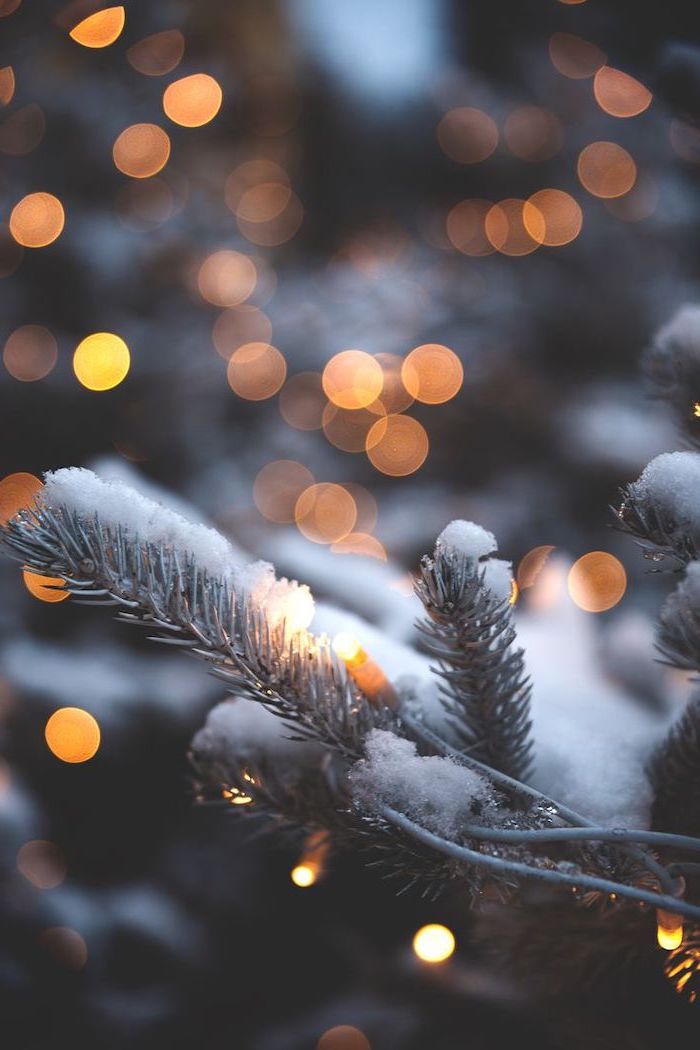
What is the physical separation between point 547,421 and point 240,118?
1222mm

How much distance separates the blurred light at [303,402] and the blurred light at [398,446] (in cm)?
15

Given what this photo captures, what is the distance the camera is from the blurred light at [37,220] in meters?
1.29

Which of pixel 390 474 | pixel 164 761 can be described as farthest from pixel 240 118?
pixel 164 761

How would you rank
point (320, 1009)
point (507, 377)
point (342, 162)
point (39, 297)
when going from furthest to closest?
point (342, 162), point (507, 377), point (39, 297), point (320, 1009)

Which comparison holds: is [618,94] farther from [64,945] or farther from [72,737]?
[64,945]

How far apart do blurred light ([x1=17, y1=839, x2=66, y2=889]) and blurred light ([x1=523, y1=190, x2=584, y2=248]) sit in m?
1.51

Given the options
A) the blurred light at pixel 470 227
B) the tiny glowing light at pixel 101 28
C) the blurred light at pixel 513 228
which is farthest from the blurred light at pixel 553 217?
the tiny glowing light at pixel 101 28

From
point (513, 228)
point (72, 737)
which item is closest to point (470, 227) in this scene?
point (513, 228)

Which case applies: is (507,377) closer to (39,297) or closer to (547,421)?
(547,421)

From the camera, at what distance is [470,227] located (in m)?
1.83

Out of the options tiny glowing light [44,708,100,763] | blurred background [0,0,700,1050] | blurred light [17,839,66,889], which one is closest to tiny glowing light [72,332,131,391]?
blurred background [0,0,700,1050]

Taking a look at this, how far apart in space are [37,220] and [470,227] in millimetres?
1028

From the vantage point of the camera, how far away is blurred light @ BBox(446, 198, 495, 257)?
1.76 meters

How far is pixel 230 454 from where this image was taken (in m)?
1.56
